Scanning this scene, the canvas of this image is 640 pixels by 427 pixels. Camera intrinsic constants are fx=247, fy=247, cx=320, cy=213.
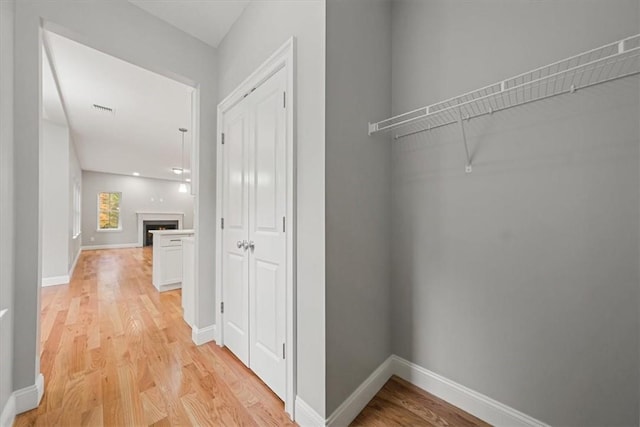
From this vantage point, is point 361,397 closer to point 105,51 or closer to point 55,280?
point 105,51

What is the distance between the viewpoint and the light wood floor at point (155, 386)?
55.3 inches

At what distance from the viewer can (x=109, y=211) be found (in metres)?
9.27

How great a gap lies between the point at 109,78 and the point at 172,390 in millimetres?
3443

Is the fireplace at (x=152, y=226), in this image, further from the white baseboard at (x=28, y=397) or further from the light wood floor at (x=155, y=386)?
Answer: the white baseboard at (x=28, y=397)

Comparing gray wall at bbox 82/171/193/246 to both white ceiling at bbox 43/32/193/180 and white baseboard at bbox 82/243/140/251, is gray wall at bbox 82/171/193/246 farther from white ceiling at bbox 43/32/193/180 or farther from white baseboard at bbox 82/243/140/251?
white ceiling at bbox 43/32/193/180

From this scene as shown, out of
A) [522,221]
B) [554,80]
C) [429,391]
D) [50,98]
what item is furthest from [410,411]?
[50,98]

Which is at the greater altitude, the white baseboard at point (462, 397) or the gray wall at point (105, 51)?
the gray wall at point (105, 51)

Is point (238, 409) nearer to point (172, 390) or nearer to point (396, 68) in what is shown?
point (172, 390)

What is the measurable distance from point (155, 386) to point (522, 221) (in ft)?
8.04

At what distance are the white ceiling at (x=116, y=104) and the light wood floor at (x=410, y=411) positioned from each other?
359 cm

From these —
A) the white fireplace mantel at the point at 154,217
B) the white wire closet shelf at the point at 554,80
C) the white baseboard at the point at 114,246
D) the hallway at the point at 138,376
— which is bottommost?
the white baseboard at the point at 114,246

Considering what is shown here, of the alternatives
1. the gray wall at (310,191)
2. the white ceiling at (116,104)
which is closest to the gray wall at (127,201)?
the white ceiling at (116,104)

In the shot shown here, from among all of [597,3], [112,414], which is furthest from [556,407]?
[112,414]

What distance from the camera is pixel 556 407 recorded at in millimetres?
1171
